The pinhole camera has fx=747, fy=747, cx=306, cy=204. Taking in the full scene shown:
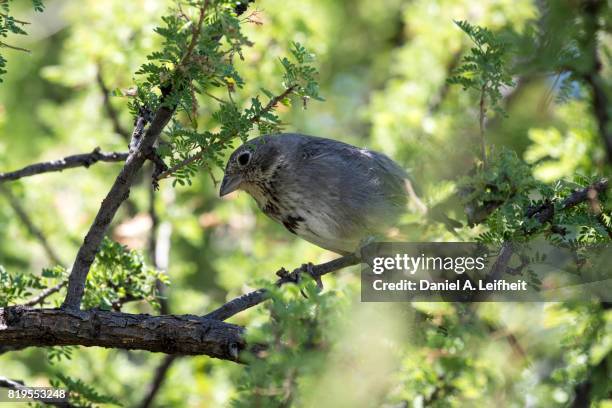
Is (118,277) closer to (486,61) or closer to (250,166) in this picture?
(250,166)

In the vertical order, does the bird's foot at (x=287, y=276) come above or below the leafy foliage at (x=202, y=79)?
below

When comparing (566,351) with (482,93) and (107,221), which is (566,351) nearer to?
(482,93)


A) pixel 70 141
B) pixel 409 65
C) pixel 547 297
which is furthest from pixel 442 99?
pixel 547 297

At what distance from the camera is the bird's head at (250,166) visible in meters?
4.73

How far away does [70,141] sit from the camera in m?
6.20

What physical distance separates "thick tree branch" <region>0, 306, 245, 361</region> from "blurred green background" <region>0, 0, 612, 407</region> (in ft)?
2.12

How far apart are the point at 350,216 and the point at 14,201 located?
8.95 feet

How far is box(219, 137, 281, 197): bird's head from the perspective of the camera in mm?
4727

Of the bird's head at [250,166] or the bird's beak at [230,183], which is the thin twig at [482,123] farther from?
the bird's beak at [230,183]

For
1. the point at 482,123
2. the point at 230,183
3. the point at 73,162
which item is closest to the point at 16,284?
the point at 73,162

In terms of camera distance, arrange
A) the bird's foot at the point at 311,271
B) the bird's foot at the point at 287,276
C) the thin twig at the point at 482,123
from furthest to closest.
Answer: the bird's foot at the point at 311,271
the bird's foot at the point at 287,276
the thin twig at the point at 482,123

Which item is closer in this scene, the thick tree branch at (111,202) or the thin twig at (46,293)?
the thick tree branch at (111,202)

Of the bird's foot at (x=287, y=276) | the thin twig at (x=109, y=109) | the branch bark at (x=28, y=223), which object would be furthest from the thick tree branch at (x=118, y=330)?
the thin twig at (x=109, y=109)

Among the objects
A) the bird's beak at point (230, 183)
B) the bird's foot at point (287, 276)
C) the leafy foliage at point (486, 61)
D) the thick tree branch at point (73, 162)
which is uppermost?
the bird's beak at point (230, 183)
